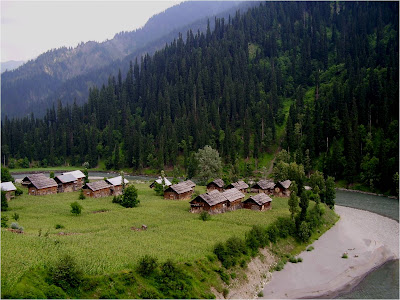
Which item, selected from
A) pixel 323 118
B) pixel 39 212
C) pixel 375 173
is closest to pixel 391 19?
pixel 323 118

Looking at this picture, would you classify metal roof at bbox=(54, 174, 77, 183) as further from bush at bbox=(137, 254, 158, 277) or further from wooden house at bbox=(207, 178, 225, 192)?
bush at bbox=(137, 254, 158, 277)

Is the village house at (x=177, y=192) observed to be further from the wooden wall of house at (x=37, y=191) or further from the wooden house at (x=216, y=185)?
the wooden wall of house at (x=37, y=191)

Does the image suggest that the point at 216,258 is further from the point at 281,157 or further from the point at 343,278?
the point at 281,157

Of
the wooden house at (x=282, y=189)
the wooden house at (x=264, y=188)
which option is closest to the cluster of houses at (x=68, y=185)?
the wooden house at (x=264, y=188)

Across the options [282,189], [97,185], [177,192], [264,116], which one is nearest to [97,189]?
[97,185]

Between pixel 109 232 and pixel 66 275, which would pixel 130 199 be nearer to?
pixel 109 232

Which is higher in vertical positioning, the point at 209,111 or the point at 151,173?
the point at 209,111
